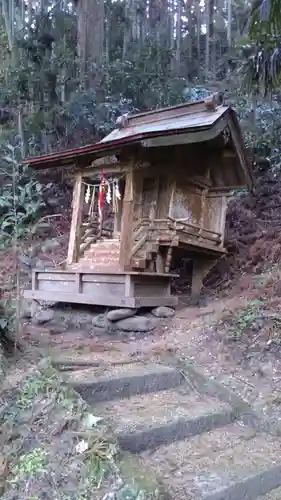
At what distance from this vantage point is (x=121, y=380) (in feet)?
14.3

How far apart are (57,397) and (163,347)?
235 cm

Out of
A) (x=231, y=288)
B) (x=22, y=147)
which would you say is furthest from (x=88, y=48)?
(x=231, y=288)

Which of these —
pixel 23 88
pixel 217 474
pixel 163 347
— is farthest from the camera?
pixel 23 88

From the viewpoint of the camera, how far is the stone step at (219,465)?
322 centimetres

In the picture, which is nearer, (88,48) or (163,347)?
(163,347)

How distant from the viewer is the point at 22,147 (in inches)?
497

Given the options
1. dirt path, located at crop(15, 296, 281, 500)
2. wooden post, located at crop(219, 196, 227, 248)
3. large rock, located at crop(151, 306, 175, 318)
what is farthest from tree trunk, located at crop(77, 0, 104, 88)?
dirt path, located at crop(15, 296, 281, 500)

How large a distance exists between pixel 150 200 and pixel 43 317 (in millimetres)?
2718

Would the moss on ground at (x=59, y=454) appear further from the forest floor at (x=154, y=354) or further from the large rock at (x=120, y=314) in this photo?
the large rock at (x=120, y=314)

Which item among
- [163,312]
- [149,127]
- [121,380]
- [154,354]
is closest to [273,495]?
[121,380]

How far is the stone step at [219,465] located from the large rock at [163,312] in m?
2.91

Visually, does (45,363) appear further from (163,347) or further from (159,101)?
(159,101)

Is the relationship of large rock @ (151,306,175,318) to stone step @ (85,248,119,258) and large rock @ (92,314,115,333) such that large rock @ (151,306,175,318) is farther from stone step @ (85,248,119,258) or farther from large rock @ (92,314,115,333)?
stone step @ (85,248,119,258)

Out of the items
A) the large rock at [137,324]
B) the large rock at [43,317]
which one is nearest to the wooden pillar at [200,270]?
the large rock at [137,324]
